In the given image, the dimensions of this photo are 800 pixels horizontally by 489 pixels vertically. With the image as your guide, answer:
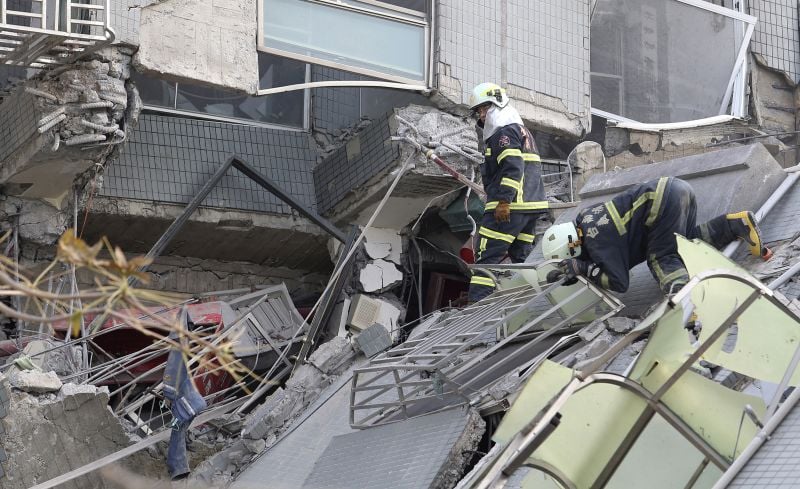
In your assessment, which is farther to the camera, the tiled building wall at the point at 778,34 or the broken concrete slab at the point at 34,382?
the tiled building wall at the point at 778,34

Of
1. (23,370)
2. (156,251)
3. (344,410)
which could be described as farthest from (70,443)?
(156,251)

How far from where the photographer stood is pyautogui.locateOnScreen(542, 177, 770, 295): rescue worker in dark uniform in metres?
8.60

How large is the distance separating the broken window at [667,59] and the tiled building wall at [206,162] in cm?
354

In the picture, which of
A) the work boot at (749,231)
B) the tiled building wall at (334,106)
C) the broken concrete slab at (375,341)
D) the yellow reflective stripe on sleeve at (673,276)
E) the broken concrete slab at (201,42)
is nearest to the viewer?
the yellow reflective stripe on sleeve at (673,276)

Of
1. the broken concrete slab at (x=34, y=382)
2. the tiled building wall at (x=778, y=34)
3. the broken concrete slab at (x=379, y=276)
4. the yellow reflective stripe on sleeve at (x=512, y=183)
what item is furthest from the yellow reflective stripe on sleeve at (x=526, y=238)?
the tiled building wall at (x=778, y=34)

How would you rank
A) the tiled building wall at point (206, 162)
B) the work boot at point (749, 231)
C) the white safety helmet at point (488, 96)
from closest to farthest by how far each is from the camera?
the work boot at point (749, 231) → the white safety helmet at point (488, 96) → the tiled building wall at point (206, 162)

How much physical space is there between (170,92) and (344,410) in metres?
4.33

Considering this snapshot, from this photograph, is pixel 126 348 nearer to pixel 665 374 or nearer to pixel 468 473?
pixel 468 473

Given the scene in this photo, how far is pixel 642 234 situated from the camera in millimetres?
8820

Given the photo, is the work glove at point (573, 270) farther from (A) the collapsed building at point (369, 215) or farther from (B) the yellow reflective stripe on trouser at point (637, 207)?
(B) the yellow reflective stripe on trouser at point (637, 207)

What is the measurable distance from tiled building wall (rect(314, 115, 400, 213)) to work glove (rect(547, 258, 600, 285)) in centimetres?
353

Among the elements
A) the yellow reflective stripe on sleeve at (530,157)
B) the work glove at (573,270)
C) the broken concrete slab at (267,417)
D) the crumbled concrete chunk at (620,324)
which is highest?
the yellow reflective stripe on sleeve at (530,157)

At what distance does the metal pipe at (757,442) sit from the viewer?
5414mm

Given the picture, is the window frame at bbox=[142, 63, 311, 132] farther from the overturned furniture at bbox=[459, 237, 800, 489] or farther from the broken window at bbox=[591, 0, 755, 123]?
the overturned furniture at bbox=[459, 237, 800, 489]
